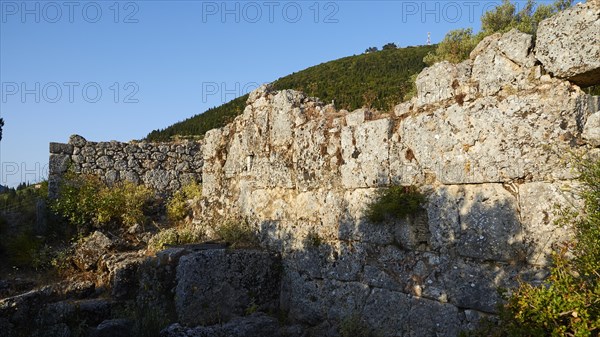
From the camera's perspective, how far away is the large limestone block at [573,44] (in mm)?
4121

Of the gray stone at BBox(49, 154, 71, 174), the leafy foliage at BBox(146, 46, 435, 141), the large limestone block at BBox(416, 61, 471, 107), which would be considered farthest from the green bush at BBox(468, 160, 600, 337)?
the leafy foliage at BBox(146, 46, 435, 141)

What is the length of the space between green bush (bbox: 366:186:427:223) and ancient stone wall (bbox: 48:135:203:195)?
804cm

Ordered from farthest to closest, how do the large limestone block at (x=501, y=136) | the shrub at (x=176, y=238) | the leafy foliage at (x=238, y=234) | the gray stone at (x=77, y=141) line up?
1. the gray stone at (x=77, y=141)
2. the shrub at (x=176, y=238)
3. the leafy foliage at (x=238, y=234)
4. the large limestone block at (x=501, y=136)

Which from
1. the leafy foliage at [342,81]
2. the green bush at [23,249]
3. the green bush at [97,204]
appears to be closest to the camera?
the green bush at [23,249]

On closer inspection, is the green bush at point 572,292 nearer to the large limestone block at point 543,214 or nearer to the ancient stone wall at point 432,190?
the large limestone block at point 543,214

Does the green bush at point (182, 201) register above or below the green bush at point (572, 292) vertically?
above

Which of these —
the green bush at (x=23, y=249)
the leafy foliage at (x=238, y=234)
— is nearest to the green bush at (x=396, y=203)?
the leafy foliage at (x=238, y=234)

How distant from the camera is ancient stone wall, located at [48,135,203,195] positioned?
38.7 feet

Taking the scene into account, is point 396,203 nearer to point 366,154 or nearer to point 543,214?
point 366,154

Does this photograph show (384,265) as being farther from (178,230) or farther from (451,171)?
(178,230)

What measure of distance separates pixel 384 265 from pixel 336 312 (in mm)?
1125

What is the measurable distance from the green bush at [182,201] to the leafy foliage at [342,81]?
8.92 metres

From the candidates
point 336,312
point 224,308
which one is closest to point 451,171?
point 336,312

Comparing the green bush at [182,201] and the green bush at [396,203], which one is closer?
the green bush at [396,203]
